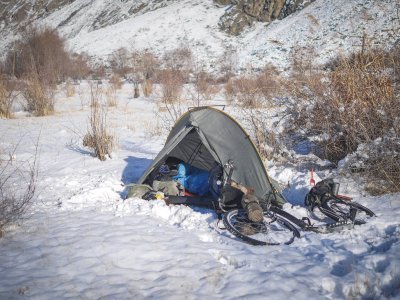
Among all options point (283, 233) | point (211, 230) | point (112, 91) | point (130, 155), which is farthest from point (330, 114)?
point (112, 91)

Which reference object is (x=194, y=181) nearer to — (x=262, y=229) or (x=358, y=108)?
(x=262, y=229)

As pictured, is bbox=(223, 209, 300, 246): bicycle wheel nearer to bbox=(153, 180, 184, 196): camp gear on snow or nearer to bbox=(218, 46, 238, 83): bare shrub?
bbox=(153, 180, 184, 196): camp gear on snow

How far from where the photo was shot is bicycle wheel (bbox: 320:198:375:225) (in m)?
3.66

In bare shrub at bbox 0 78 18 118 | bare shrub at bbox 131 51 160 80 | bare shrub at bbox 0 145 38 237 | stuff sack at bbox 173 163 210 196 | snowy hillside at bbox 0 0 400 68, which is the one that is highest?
snowy hillside at bbox 0 0 400 68

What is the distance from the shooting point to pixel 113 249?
3.18m

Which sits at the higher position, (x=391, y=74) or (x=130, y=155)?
(x=391, y=74)

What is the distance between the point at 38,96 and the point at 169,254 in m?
10.6

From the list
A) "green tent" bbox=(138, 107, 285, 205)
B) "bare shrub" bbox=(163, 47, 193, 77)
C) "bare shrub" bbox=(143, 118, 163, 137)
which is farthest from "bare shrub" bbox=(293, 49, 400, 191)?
"bare shrub" bbox=(163, 47, 193, 77)

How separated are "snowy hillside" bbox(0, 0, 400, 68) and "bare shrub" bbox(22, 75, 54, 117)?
8.01 m

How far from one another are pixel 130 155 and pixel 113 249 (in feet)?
12.9

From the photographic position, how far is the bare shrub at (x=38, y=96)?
1146 centimetres

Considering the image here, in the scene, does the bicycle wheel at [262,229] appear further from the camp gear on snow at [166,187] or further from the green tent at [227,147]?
the camp gear on snow at [166,187]

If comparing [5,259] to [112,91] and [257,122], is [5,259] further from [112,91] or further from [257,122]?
[112,91]

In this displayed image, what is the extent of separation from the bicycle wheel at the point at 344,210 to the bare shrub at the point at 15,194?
3.42 metres
